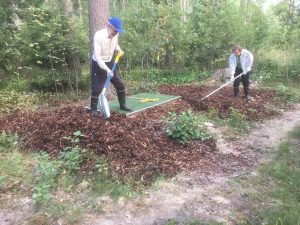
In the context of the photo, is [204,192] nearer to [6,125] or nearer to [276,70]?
[6,125]

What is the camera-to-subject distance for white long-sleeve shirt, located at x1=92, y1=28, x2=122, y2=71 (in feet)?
17.4

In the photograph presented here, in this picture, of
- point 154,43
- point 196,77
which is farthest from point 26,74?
point 196,77

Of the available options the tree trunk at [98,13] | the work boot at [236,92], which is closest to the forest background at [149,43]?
the tree trunk at [98,13]

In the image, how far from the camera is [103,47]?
5.44 metres

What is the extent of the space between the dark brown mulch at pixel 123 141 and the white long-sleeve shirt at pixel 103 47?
93 cm

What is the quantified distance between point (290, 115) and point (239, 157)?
125 inches

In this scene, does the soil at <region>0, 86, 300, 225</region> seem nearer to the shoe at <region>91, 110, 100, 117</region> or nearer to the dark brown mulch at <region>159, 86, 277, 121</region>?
the shoe at <region>91, 110, 100, 117</region>

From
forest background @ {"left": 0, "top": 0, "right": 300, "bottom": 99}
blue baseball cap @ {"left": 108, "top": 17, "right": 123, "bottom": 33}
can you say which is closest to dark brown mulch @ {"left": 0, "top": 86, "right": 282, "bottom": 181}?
blue baseball cap @ {"left": 108, "top": 17, "right": 123, "bottom": 33}

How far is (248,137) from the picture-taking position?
5.92 m

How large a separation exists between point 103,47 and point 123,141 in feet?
5.55

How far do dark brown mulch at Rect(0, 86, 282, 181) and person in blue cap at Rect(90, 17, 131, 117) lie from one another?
0.45 meters

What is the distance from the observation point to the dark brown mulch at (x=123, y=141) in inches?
172

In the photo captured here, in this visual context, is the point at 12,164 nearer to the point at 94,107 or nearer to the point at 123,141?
the point at 123,141

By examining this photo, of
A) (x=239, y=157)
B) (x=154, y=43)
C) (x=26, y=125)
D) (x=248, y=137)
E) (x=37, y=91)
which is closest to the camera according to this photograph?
(x=239, y=157)
